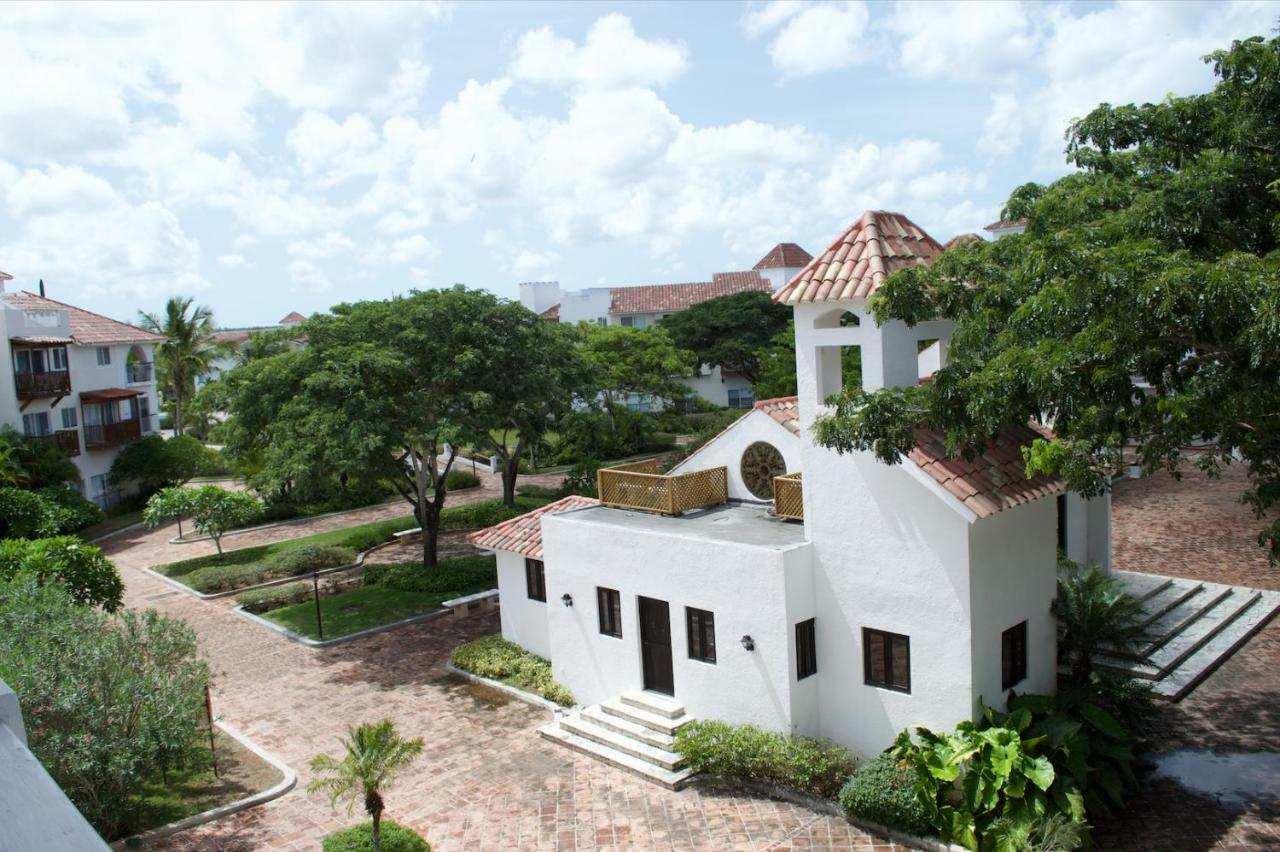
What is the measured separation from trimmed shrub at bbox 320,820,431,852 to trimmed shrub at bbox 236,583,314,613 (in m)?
15.1

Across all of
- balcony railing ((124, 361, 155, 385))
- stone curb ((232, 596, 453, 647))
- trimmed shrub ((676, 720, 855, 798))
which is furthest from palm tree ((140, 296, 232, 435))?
trimmed shrub ((676, 720, 855, 798))

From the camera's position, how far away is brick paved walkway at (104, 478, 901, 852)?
543 inches

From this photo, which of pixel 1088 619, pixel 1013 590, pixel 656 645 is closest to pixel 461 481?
pixel 656 645

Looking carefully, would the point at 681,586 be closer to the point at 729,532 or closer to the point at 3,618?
the point at 729,532

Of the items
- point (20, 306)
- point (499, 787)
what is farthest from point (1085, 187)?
point (20, 306)

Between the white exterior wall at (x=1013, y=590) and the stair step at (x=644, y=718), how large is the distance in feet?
15.9

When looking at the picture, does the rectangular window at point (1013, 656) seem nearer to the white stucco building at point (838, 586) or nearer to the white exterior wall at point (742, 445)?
the white stucco building at point (838, 586)

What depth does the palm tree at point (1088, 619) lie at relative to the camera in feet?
52.0

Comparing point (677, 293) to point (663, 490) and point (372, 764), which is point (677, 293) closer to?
point (663, 490)

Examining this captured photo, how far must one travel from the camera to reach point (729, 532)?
56.2 feet

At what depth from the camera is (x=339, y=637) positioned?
2338cm

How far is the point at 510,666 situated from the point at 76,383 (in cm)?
3210

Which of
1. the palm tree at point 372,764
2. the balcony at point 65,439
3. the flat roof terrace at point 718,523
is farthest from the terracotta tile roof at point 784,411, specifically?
the balcony at point 65,439

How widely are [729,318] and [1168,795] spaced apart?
5213 cm
